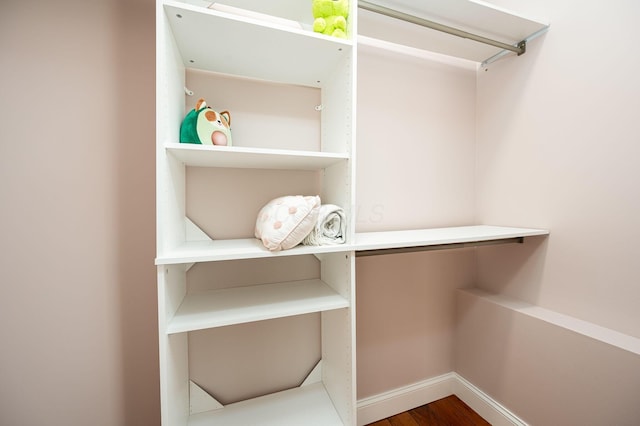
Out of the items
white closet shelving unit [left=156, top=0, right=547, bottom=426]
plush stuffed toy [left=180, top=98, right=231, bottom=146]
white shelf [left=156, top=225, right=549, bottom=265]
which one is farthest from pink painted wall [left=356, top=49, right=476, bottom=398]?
plush stuffed toy [left=180, top=98, right=231, bottom=146]

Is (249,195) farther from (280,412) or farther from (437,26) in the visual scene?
(437,26)

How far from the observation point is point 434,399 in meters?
1.53

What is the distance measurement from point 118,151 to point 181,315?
2.30 ft

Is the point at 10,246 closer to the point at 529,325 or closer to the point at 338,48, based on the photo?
the point at 338,48

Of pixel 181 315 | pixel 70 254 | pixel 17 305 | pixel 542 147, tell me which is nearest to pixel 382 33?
pixel 542 147

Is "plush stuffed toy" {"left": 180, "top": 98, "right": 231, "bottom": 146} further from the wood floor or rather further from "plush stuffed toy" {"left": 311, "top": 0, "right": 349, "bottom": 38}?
the wood floor

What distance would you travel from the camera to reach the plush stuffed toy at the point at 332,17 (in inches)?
35.3

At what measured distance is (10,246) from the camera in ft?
2.94

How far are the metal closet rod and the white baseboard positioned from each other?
1930 mm

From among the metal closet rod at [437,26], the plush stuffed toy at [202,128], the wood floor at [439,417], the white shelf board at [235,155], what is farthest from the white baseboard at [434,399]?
the metal closet rod at [437,26]

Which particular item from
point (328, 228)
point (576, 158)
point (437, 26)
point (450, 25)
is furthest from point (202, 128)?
point (576, 158)

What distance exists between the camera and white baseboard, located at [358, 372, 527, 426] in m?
1.33

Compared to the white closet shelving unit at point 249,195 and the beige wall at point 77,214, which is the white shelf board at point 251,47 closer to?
the white closet shelving unit at point 249,195

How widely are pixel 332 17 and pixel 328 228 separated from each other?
2.59 feet
